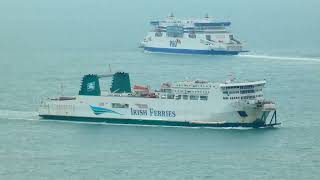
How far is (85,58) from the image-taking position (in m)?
121

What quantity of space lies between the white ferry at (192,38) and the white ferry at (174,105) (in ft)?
181

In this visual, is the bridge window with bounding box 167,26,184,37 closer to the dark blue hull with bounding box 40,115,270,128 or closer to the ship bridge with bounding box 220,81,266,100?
the dark blue hull with bounding box 40,115,270,128

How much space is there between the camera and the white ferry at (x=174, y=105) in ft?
233

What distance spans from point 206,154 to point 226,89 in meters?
8.76

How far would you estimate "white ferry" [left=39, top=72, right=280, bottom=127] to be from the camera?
70938 millimetres

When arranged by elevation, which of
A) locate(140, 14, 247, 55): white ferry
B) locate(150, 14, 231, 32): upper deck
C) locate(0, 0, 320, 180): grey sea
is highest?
locate(150, 14, 231, 32): upper deck

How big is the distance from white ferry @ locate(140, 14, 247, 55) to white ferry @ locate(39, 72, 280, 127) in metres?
55.1

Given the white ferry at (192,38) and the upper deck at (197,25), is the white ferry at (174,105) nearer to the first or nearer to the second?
the white ferry at (192,38)

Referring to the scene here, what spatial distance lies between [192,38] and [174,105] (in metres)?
62.2

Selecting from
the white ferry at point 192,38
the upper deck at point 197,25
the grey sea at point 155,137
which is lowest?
the grey sea at point 155,137

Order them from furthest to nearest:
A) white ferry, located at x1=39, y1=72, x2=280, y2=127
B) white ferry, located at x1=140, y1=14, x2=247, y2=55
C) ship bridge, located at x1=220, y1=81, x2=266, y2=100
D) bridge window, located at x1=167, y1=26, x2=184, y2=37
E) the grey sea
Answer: bridge window, located at x1=167, y1=26, x2=184, y2=37, white ferry, located at x1=140, y1=14, x2=247, y2=55, ship bridge, located at x1=220, y1=81, x2=266, y2=100, white ferry, located at x1=39, y1=72, x2=280, y2=127, the grey sea

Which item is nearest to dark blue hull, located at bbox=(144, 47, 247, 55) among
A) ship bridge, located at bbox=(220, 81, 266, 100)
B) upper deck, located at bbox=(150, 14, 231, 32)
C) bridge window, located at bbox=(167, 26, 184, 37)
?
bridge window, located at bbox=(167, 26, 184, 37)

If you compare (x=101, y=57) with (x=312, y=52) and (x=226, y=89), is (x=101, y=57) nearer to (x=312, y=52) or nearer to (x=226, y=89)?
(x=312, y=52)

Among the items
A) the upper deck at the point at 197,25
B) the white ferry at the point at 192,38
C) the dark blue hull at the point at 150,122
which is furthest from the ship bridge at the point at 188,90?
the upper deck at the point at 197,25
